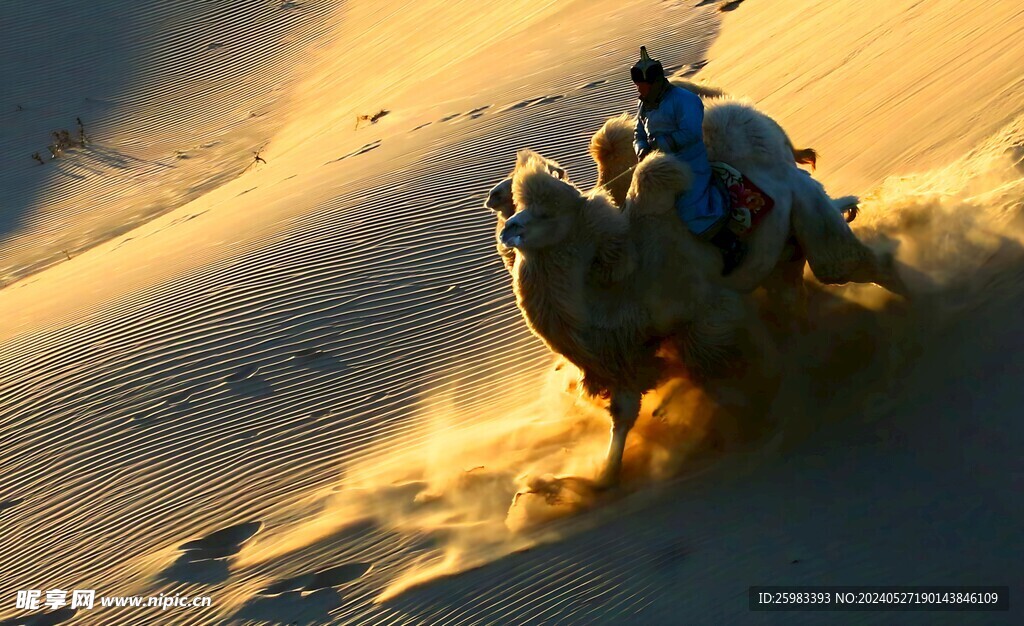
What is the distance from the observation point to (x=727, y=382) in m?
6.69

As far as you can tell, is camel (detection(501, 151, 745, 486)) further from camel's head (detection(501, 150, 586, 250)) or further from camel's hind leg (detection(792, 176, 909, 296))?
camel's hind leg (detection(792, 176, 909, 296))

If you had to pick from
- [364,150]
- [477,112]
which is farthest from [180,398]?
[477,112]

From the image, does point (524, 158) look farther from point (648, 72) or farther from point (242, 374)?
point (242, 374)

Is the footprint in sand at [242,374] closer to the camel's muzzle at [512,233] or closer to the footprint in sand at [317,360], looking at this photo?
the footprint in sand at [317,360]

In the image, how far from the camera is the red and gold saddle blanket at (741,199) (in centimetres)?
647

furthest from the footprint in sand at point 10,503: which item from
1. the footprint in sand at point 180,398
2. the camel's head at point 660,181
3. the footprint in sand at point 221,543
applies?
the camel's head at point 660,181

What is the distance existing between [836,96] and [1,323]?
8.97m

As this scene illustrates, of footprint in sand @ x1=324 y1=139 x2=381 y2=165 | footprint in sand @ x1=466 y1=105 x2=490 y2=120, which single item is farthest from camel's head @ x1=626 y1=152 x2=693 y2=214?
footprint in sand @ x1=324 y1=139 x2=381 y2=165

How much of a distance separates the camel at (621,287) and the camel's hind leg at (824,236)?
23.8 inches

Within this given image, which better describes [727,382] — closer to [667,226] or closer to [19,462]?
[667,226]

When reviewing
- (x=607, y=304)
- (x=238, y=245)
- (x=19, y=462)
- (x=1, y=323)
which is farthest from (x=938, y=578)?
(x=1, y=323)

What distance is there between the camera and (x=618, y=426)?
660cm

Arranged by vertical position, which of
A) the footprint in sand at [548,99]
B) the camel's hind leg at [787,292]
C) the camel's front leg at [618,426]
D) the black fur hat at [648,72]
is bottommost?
the camel's front leg at [618,426]

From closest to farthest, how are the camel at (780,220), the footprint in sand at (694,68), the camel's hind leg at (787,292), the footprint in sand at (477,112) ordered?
1. the camel at (780,220)
2. the camel's hind leg at (787,292)
3. the footprint in sand at (477,112)
4. the footprint in sand at (694,68)
